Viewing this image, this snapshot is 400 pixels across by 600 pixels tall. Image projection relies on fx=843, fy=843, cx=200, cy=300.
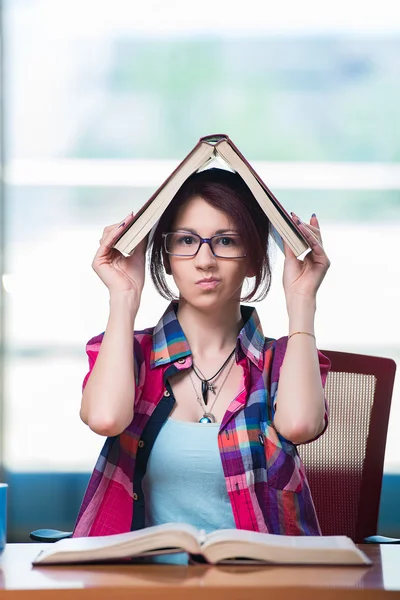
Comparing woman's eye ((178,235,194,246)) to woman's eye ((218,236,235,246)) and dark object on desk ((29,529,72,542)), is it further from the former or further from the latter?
dark object on desk ((29,529,72,542))

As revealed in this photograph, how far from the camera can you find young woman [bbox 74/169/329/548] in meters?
Answer: 1.38

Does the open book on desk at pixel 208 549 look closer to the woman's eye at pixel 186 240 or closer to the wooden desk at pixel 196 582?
the wooden desk at pixel 196 582

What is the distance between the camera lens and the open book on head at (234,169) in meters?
1.27

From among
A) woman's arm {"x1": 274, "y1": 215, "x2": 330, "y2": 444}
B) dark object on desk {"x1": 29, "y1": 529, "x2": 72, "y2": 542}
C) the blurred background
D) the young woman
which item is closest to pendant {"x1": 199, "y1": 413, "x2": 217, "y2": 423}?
the young woman

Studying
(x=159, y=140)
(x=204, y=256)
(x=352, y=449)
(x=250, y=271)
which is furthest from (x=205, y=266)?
(x=159, y=140)

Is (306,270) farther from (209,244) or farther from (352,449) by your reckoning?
(352,449)

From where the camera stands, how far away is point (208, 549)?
1.03 m

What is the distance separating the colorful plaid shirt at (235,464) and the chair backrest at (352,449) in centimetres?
32

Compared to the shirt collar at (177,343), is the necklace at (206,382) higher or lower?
lower

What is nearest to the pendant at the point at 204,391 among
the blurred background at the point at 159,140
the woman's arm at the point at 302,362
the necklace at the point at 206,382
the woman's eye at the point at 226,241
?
the necklace at the point at 206,382

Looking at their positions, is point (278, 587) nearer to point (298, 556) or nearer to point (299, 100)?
point (298, 556)

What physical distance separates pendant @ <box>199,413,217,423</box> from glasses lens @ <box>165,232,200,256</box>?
280 mm

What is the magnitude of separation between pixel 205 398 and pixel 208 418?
0.04 meters

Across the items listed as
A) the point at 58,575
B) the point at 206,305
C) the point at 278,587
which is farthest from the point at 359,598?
the point at 206,305
